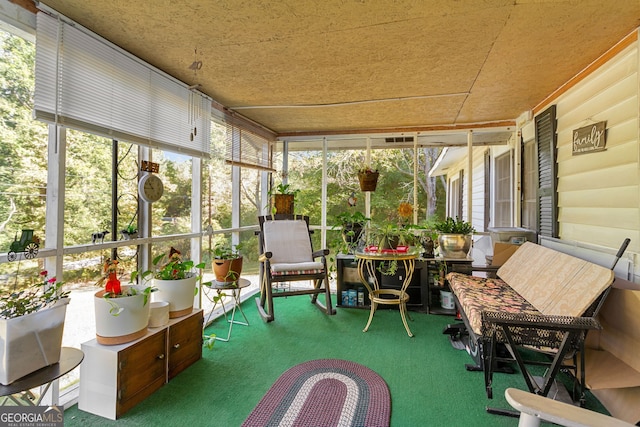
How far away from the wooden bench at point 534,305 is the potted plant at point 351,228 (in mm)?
1242

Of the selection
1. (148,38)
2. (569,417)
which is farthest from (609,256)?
(148,38)

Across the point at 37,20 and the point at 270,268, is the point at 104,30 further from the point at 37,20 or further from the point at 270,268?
the point at 270,268

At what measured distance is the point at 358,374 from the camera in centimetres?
223

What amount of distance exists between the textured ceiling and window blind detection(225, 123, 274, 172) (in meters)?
0.42

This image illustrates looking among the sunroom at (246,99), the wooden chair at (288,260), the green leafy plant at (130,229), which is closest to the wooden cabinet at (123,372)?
the sunroom at (246,99)

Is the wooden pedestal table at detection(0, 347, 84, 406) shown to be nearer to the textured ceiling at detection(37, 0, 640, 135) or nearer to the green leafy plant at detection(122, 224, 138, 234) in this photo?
the green leafy plant at detection(122, 224, 138, 234)

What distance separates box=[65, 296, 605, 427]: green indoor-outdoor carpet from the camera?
1.80 m

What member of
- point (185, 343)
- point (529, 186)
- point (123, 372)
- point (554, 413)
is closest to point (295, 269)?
point (185, 343)

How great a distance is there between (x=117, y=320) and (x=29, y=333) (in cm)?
45

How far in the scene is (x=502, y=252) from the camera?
3.45 metres

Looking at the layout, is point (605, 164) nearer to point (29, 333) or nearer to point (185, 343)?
point (185, 343)

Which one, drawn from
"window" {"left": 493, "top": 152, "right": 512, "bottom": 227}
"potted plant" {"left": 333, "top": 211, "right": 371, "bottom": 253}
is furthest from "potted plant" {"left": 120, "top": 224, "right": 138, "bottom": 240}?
"window" {"left": 493, "top": 152, "right": 512, "bottom": 227}

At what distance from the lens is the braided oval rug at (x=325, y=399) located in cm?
175

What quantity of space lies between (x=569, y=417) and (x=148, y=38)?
2.94 m
